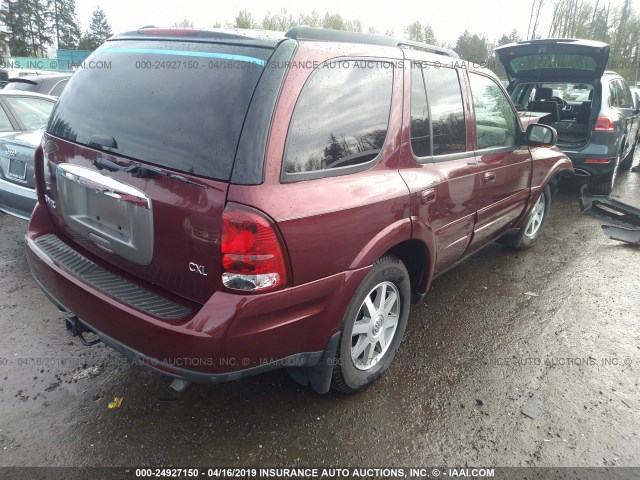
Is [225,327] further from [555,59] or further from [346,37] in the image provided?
[555,59]

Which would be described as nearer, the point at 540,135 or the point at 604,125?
the point at 540,135

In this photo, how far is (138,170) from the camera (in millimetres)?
1935

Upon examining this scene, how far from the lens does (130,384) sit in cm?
257

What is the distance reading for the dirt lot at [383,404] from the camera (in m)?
2.17

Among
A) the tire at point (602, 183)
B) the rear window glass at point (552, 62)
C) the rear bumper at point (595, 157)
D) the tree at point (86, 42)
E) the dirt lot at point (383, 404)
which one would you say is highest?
the tree at point (86, 42)

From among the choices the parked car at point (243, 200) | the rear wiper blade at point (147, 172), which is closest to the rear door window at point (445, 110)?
the parked car at point (243, 200)

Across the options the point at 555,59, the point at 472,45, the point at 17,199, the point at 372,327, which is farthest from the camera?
the point at 472,45

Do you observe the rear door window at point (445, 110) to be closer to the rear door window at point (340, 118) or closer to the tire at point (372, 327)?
the rear door window at point (340, 118)

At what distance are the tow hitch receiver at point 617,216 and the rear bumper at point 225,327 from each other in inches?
171

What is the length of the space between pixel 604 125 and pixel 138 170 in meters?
6.69

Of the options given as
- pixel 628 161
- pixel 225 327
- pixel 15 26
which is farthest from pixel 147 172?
pixel 15 26

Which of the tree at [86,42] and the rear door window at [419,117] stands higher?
the tree at [86,42]

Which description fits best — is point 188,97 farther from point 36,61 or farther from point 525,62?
point 36,61

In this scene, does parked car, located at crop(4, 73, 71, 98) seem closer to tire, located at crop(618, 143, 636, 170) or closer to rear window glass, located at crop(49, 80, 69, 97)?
rear window glass, located at crop(49, 80, 69, 97)
